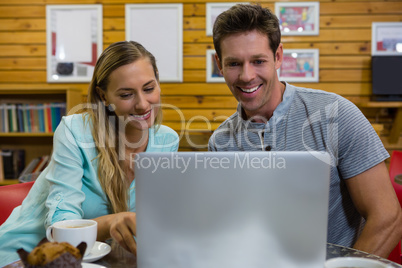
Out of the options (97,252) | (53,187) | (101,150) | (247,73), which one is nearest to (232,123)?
(247,73)

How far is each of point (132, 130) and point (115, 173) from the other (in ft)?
0.84

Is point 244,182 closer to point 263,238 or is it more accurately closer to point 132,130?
point 263,238

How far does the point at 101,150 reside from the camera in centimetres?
158

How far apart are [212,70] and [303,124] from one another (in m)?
2.53

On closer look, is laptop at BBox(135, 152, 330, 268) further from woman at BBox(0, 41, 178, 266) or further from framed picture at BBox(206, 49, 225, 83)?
framed picture at BBox(206, 49, 225, 83)

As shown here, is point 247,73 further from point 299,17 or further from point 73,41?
point 73,41

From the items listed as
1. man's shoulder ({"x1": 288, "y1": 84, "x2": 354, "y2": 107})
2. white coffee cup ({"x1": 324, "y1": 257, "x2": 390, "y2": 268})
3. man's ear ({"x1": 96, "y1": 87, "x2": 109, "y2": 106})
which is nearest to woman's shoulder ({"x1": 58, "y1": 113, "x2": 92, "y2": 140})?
man's ear ({"x1": 96, "y1": 87, "x2": 109, "y2": 106})

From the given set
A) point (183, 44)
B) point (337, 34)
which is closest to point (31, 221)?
point (183, 44)

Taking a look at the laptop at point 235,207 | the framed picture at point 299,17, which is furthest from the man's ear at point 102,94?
the framed picture at point 299,17

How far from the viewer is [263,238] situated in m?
0.81

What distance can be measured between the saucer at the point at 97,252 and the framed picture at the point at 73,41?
3.15 m

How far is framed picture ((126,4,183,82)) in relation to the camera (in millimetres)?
3949

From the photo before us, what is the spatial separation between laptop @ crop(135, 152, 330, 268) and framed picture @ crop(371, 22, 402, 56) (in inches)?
137

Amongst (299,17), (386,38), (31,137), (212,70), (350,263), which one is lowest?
(31,137)
